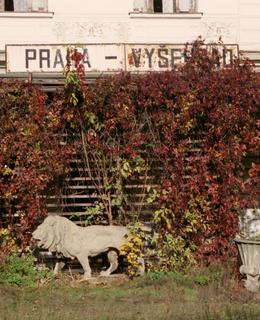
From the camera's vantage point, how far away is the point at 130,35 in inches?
565

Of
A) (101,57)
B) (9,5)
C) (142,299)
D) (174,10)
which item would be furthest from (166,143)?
(9,5)

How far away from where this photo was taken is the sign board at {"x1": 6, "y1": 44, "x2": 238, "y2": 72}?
474 inches

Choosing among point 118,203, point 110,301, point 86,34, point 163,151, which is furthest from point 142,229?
point 86,34

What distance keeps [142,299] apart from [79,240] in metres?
1.94

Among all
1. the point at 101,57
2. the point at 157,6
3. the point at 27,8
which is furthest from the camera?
the point at 157,6

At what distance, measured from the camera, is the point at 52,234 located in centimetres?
1051

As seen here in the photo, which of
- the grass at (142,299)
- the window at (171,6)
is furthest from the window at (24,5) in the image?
the grass at (142,299)

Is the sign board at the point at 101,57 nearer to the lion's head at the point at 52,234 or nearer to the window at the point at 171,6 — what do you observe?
the window at the point at 171,6

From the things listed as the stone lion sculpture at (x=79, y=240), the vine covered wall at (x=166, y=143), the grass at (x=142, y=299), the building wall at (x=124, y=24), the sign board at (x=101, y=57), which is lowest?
the grass at (x=142, y=299)

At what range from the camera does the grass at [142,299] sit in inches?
316

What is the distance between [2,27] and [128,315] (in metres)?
8.21

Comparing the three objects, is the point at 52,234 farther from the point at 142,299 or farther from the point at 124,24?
the point at 124,24

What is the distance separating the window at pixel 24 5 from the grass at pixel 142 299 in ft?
21.4

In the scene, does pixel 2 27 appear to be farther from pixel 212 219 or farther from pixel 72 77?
pixel 212 219
